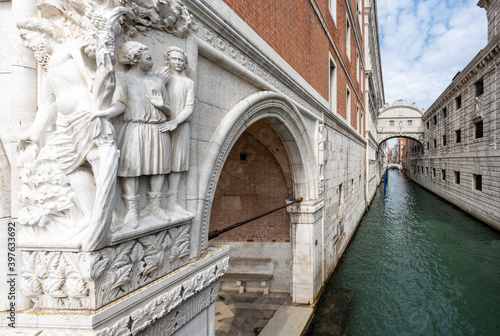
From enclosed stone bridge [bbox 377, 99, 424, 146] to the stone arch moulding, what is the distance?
31.7m

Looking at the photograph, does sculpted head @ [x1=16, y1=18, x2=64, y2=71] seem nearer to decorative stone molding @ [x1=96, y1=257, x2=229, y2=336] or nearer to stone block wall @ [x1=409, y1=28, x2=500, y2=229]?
decorative stone molding @ [x1=96, y1=257, x2=229, y2=336]

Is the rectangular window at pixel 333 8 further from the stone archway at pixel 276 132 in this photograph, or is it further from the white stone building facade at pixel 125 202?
the white stone building facade at pixel 125 202

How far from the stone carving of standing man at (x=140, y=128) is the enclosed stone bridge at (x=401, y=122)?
3626 centimetres

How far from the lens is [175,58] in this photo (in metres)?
2.25

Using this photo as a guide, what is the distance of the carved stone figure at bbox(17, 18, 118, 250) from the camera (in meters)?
1.63

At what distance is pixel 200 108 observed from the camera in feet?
8.96

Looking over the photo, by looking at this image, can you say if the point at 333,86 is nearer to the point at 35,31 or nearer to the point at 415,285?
the point at 415,285

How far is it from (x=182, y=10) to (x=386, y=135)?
36.9 metres

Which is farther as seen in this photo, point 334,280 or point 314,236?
point 334,280

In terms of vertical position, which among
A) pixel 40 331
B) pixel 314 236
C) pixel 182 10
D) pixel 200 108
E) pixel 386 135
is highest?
pixel 386 135

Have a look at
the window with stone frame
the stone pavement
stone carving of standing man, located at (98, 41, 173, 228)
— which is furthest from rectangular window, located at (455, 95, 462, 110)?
stone carving of standing man, located at (98, 41, 173, 228)

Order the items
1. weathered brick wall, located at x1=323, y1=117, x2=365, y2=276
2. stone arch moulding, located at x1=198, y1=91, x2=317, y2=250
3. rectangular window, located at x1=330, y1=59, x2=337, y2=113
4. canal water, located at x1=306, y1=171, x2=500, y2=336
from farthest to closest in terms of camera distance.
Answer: rectangular window, located at x1=330, y1=59, x2=337, y2=113 < weathered brick wall, located at x1=323, y1=117, x2=365, y2=276 < canal water, located at x1=306, y1=171, x2=500, y2=336 < stone arch moulding, located at x1=198, y1=91, x2=317, y2=250

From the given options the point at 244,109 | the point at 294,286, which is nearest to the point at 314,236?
the point at 294,286

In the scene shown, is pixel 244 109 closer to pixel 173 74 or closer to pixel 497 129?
pixel 173 74
